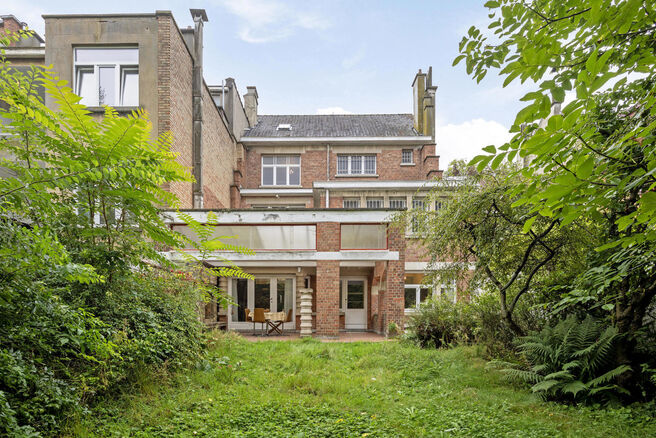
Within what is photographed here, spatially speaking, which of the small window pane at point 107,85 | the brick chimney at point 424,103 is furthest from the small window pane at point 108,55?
the brick chimney at point 424,103

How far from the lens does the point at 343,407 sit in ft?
20.1

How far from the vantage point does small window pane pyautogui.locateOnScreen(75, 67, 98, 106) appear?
50.2ft

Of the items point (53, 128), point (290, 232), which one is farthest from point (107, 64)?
point (53, 128)

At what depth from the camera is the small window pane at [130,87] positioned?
15.2 meters

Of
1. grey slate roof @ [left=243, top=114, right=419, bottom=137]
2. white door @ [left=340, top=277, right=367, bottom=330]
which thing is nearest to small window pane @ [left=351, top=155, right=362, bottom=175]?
grey slate roof @ [left=243, top=114, right=419, bottom=137]

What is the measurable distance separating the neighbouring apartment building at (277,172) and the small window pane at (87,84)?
0.11 feet

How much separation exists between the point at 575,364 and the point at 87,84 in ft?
54.6

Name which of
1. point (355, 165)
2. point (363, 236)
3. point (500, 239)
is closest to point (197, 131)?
point (363, 236)

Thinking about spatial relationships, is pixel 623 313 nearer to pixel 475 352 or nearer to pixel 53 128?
pixel 475 352

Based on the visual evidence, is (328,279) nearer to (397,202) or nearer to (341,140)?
(397,202)

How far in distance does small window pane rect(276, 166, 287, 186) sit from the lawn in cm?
1677

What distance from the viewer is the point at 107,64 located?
1524cm

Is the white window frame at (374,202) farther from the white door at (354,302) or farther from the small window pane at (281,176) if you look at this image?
the white door at (354,302)

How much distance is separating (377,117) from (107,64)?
17.4 metres
